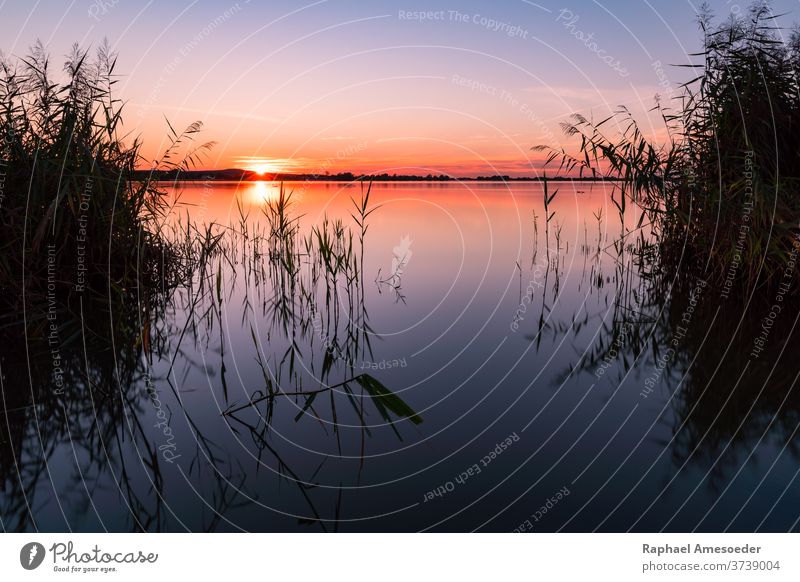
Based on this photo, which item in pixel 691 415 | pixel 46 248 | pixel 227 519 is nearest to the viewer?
pixel 227 519

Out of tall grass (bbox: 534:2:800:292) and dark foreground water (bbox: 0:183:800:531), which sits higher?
tall grass (bbox: 534:2:800:292)

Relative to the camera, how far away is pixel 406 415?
580cm

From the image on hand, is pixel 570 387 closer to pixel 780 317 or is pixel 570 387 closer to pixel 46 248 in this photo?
pixel 780 317

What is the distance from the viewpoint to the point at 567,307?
35.4 feet

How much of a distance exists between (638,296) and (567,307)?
1.76m

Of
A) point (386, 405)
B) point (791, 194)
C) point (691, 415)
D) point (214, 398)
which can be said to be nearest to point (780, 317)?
point (791, 194)
